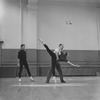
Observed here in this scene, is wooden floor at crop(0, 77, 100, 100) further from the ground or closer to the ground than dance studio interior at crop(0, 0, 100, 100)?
closer to the ground

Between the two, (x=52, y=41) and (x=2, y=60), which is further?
(x=52, y=41)

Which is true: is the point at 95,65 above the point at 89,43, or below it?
below

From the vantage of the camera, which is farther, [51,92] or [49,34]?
[49,34]

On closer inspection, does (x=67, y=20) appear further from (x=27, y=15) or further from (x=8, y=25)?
(x=8, y=25)

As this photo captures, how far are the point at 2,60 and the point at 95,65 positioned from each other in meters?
6.04

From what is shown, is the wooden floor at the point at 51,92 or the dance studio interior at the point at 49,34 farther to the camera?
the dance studio interior at the point at 49,34

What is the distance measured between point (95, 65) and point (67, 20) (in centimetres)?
353

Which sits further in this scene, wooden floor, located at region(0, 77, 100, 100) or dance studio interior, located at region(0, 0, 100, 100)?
dance studio interior, located at region(0, 0, 100, 100)

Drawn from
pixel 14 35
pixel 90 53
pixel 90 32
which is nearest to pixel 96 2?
pixel 90 32

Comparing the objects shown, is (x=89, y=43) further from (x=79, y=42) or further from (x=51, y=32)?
(x=51, y=32)

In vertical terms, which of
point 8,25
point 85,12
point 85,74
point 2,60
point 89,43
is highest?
point 85,12

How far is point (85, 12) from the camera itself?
14945 millimetres

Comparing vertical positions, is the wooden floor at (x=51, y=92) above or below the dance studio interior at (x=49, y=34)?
below

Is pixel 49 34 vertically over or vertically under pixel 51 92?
over
